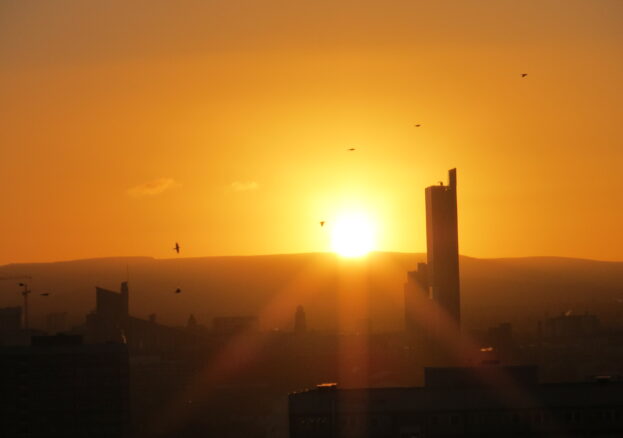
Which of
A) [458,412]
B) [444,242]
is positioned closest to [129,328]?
[444,242]

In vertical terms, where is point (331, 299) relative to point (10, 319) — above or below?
above

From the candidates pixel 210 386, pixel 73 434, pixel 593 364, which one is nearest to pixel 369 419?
pixel 73 434

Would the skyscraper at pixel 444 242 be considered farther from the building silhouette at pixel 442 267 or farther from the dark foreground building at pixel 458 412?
the dark foreground building at pixel 458 412

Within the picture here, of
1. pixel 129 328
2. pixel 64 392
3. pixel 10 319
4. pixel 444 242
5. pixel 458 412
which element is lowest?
pixel 458 412

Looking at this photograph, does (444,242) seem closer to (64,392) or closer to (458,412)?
(64,392)

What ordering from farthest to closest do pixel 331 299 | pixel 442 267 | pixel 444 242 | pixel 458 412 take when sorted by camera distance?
1. pixel 331 299
2. pixel 442 267
3. pixel 444 242
4. pixel 458 412

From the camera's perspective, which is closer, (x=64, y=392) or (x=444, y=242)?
(x=64, y=392)

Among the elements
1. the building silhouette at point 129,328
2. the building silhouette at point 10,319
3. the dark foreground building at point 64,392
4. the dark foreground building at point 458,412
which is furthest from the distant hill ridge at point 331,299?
the dark foreground building at point 458,412
